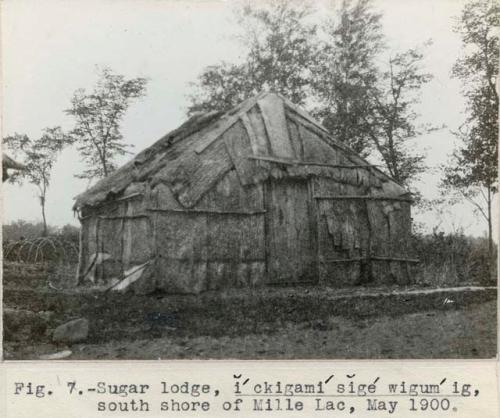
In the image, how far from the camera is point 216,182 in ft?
33.4

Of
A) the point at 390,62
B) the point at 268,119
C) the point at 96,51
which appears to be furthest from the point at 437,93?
the point at 96,51

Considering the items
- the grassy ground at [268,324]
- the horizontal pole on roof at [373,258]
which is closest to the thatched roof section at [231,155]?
the horizontal pole on roof at [373,258]

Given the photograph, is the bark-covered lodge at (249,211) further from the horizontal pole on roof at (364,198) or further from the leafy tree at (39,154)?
the leafy tree at (39,154)

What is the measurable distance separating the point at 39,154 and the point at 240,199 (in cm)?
334

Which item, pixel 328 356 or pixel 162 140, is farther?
pixel 162 140

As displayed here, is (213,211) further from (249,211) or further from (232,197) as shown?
(249,211)

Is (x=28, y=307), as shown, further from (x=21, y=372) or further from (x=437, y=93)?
(x=437, y=93)

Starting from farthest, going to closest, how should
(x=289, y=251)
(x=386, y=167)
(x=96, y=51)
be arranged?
(x=386, y=167), (x=289, y=251), (x=96, y=51)

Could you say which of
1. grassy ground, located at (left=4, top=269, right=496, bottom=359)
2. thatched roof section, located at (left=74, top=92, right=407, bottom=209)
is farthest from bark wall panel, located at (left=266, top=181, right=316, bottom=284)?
grassy ground, located at (left=4, top=269, right=496, bottom=359)

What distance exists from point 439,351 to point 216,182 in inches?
188

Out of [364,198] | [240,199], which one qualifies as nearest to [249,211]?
[240,199]

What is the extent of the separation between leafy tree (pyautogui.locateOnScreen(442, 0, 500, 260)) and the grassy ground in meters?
1.87

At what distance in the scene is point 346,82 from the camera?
1526cm

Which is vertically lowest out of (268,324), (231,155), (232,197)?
(268,324)
